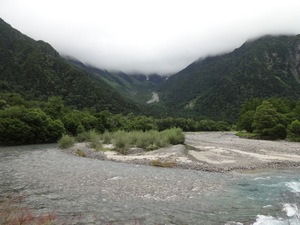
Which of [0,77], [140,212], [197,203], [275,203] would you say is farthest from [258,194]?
[0,77]

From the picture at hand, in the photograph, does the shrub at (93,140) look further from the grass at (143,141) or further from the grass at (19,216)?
the grass at (19,216)

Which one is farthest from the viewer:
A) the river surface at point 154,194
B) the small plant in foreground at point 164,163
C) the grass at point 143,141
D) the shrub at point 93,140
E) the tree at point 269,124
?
the tree at point 269,124

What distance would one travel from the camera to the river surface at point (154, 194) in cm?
1838

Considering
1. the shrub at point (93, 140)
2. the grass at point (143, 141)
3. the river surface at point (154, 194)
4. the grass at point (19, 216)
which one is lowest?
the shrub at point (93, 140)

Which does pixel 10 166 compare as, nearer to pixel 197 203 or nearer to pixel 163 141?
pixel 197 203

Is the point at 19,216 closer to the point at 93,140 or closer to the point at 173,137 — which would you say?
the point at 93,140

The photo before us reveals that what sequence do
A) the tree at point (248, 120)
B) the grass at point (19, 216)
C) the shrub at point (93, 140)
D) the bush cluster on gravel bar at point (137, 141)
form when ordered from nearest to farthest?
the grass at point (19, 216)
the bush cluster on gravel bar at point (137, 141)
the shrub at point (93, 140)
the tree at point (248, 120)

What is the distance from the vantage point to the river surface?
723 inches

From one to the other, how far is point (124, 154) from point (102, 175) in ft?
65.5

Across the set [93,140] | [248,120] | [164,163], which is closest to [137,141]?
[93,140]

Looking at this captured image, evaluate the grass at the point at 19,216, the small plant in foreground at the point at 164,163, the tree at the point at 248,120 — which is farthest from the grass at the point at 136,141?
the tree at the point at 248,120

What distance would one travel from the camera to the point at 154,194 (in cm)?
2386

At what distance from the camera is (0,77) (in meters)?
182

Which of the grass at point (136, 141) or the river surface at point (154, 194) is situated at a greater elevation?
the river surface at point (154, 194)
